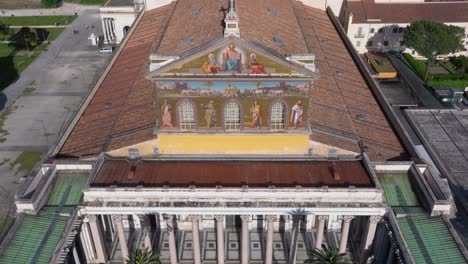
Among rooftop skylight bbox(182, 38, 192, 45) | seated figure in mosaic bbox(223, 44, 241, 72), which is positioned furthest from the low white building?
seated figure in mosaic bbox(223, 44, 241, 72)

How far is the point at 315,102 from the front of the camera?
161 ft

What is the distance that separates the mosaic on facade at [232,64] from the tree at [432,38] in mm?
50880

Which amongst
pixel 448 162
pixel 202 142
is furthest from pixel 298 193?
pixel 448 162

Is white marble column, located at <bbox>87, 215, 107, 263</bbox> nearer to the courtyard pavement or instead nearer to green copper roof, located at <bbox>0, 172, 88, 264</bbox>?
green copper roof, located at <bbox>0, 172, 88, 264</bbox>

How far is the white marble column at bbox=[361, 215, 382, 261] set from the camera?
39.8 m

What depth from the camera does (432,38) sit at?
78.9 meters

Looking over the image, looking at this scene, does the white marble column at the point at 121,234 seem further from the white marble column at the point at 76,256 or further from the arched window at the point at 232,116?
the arched window at the point at 232,116

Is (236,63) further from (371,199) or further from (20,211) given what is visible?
(20,211)

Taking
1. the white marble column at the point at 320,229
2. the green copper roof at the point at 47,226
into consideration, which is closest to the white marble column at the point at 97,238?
the green copper roof at the point at 47,226

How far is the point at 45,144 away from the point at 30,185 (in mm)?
26130

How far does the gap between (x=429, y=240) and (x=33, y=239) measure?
3407cm

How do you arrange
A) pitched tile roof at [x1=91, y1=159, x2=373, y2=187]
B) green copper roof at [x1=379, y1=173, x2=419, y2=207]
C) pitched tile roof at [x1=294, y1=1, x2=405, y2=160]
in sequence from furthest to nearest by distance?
pitched tile roof at [x1=294, y1=1, x2=405, y2=160]
green copper roof at [x1=379, y1=173, x2=419, y2=207]
pitched tile roof at [x1=91, y1=159, x2=373, y2=187]

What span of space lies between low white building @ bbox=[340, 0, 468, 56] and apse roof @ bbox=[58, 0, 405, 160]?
25872 millimetres

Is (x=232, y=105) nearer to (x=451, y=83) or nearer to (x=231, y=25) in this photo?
(x=231, y=25)
